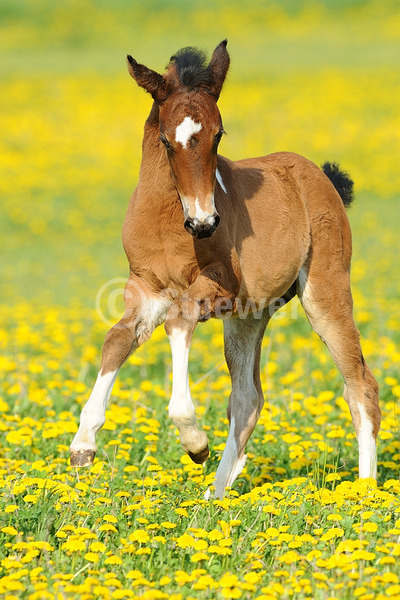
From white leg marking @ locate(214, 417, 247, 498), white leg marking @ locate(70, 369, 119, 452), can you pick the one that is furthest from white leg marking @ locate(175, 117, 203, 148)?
white leg marking @ locate(214, 417, 247, 498)

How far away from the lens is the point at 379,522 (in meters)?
3.83

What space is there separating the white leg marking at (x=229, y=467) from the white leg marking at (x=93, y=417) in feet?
3.90

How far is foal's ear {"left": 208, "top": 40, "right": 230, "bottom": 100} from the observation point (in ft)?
14.0

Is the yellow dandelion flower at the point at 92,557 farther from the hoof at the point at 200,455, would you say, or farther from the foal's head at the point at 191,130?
the foal's head at the point at 191,130

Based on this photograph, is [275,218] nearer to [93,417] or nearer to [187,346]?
[187,346]

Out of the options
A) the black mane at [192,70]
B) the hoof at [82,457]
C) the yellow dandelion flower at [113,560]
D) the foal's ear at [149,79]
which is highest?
the black mane at [192,70]

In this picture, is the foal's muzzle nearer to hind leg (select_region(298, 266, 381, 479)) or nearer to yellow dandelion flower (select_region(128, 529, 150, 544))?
yellow dandelion flower (select_region(128, 529, 150, 544))

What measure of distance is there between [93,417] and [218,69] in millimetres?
1888

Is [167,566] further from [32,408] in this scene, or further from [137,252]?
[32,408]

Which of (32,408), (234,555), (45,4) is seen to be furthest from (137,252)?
(45,4)

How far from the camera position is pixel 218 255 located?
4523 millimetres

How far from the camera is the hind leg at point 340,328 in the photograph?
5.35 m

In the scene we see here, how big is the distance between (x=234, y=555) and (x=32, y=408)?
125 inches

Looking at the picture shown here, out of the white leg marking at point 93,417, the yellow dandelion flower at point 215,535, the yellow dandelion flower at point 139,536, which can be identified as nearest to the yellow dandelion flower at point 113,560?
the yellow dandelion flower at point 139,536
